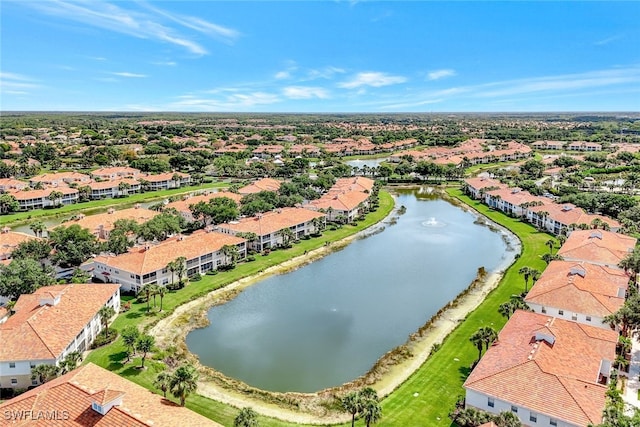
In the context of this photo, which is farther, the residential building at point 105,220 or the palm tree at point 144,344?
the residential building at point 105,220

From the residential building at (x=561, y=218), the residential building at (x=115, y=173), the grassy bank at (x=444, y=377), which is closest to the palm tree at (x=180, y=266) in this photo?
the grassy bank at (x=444, y=377)

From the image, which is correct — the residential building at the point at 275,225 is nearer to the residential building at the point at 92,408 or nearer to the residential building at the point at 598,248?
the residential building at the point at 598,248

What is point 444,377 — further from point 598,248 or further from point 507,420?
point 598,248

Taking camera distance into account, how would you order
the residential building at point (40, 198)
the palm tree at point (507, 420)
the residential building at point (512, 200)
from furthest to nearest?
the residential building at point (40, 198) → the residential building at point (512, 200) → the palm tree at point (507, 420)

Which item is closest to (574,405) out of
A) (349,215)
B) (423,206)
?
(349,215)

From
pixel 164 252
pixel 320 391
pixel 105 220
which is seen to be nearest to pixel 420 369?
pixel 320 391

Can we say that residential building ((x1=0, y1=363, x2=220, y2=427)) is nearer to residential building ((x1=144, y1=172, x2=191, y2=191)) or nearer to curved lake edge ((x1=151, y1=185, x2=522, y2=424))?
curved lake edge ((x1=151, y1=185, x2=522, y2=424))

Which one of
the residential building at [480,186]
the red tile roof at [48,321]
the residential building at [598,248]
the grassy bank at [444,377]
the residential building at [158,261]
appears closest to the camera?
the grassy bank at [444,377]

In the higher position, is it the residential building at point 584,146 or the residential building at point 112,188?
Result: the residential building at point 584,146
